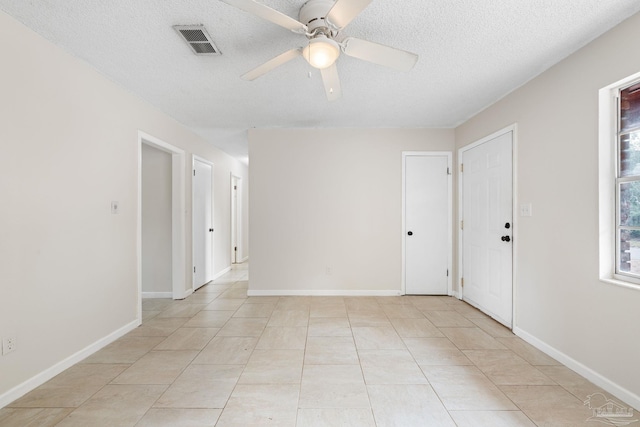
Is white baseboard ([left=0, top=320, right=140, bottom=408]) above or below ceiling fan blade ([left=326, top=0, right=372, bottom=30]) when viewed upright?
below

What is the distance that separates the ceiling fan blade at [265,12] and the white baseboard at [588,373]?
2.93m

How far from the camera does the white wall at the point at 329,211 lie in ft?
13.3

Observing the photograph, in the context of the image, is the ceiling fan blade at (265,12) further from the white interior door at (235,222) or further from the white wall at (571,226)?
the white interior door at (235,222)

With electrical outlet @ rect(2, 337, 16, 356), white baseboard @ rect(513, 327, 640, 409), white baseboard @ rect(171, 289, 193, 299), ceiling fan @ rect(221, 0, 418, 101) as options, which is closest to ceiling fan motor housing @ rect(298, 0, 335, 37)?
ceiling fan @ rect(221, 0, 418, 101)

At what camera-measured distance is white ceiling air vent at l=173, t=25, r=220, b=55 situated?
1.84 m

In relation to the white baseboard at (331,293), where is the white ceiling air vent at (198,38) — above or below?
above

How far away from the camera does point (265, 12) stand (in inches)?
53.5

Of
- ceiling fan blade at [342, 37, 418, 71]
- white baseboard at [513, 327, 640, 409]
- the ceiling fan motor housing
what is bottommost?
white baseboard at [513, 327, 640, 409]

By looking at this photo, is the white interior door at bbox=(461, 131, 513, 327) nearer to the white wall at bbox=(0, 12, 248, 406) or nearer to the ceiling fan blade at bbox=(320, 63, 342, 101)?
the ceiling fan blade at bbox=(320, 63, 342, 101)

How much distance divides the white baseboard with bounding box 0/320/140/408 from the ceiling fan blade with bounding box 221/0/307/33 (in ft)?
8.62

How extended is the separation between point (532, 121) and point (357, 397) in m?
2.75

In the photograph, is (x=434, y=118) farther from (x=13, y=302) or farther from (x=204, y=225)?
(x=13, y=302)

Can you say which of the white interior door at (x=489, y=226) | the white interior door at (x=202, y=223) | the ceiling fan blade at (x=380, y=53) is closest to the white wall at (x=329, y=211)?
the white interior door at (x=489, y=226)

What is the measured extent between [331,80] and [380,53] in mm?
430
